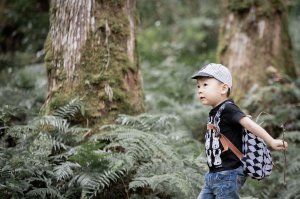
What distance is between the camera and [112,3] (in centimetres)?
512

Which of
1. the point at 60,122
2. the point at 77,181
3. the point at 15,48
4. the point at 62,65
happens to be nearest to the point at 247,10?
the point at 62,65

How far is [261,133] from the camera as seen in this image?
317 centimetres

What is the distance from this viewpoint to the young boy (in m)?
3.39

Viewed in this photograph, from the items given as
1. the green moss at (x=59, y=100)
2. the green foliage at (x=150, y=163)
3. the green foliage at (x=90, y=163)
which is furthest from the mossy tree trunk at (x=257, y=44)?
the green moss at (x=59, y=100)

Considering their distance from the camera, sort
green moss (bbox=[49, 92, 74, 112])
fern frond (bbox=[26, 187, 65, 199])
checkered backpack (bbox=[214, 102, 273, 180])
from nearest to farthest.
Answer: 1. checkered backpack (bbox=[214, 102, 273, 180])
2. fern frond (bbox=[26, 187, 65, 199])
3. green moss (bbox=[49, 92, 74, 112])

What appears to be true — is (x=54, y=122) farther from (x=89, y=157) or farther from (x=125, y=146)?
(x=125, y=146)

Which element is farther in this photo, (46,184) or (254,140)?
(46,184)

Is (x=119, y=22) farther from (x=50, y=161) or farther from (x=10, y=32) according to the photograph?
(x=10, y=32)

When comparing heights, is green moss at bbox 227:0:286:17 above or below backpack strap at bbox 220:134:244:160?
above

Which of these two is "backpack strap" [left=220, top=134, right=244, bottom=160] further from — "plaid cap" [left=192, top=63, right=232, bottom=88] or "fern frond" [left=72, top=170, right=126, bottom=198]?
"fern frond" [left=72, top=170, right=126, bottom=198]

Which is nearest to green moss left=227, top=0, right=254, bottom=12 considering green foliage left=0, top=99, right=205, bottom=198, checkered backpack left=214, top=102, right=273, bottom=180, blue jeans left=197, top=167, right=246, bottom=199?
green foliage left=0, top=99, right=205, bottom=198

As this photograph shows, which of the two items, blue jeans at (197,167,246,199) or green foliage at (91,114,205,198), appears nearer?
blue jeans at (197,167,246,199)

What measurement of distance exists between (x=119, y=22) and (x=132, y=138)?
5.28ft

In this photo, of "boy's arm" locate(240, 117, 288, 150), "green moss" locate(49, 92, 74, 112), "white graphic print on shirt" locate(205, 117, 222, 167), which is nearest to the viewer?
"boy's arm" locate(240, 117, 288, 150)
